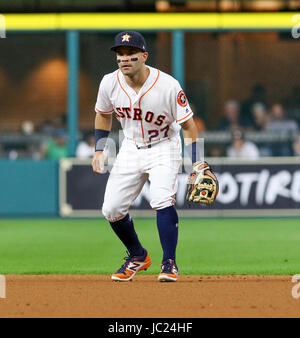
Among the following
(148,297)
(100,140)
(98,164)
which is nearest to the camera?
(148,297)

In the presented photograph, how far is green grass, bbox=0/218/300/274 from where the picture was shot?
8.19 metres

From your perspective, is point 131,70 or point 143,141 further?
point 143,141

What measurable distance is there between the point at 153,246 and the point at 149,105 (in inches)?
135

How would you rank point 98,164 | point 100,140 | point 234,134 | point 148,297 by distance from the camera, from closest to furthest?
point 148,297 → point 98,164 → point 100,140 → point 234,134

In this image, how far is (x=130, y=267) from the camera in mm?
7207

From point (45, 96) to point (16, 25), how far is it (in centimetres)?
133

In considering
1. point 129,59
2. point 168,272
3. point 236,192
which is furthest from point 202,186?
point 236,192

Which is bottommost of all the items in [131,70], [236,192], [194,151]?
[236,192]

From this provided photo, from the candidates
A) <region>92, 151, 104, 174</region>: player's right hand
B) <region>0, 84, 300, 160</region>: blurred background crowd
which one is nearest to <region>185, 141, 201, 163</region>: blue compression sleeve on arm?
<region>92, 151, 104, 174</region>: player's right hand

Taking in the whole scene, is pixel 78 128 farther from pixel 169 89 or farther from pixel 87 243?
pixel 169 89

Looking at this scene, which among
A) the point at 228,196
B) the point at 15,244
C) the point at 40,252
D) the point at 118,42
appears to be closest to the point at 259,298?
the point at 118,42

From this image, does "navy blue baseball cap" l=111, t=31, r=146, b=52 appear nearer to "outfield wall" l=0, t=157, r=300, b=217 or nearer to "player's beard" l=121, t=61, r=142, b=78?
"player's beard" l=121, t=61, r=142, b=78

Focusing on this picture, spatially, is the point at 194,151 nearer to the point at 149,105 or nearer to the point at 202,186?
the point at 202,186

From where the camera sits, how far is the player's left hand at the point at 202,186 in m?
6.98
